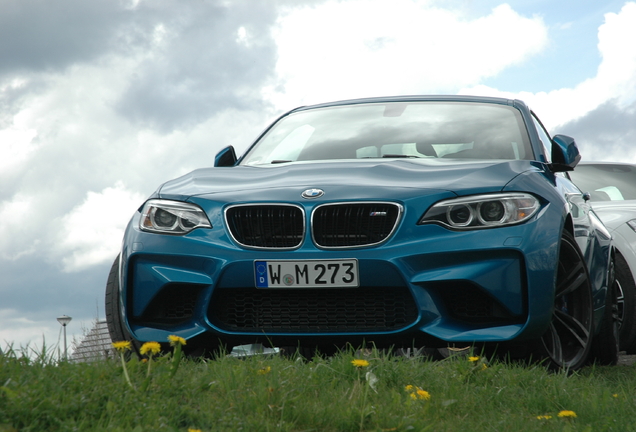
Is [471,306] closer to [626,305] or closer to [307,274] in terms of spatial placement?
[307,274]

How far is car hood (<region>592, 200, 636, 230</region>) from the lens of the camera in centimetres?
643

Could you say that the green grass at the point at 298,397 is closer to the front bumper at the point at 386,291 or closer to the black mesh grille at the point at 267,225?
the front bumper at the point at 386,291

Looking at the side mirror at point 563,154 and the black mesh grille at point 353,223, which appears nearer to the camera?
the black mesh grille at point 353,223

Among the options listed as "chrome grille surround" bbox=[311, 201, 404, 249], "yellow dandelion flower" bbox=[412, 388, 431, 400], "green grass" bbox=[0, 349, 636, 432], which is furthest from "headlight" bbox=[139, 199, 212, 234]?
"yellow dandelion flower" bbox=[412, 388, 431, 400]

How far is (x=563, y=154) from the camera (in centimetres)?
455

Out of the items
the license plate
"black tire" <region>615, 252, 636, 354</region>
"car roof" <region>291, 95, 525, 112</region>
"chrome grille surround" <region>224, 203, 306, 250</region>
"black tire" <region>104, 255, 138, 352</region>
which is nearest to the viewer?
the license plate

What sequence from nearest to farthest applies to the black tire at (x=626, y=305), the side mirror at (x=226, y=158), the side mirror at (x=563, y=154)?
the side mirror at (x=563, y=154), the side mirror at (x=226, y=158), the black tire at (x=626, y=305)

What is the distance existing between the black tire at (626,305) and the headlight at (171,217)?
3590 mm

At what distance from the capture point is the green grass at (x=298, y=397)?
2.26 m

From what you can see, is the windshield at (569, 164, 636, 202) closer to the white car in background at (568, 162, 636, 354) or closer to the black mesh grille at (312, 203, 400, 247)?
the white car in background at (568, 162, 636, 354)

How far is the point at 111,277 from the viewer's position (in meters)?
4.22

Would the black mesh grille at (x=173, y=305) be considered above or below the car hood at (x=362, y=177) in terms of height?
below

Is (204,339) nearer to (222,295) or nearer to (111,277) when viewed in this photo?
(222,295)

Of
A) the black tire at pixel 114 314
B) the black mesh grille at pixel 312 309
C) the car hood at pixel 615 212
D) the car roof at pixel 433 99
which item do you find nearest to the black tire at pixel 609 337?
the car roof at pixel 433 99
